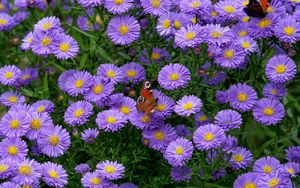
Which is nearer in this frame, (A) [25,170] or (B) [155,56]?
(A) [25,170]

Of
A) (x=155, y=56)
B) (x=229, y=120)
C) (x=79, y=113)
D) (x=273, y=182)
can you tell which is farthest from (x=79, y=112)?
(x=273, y=182)

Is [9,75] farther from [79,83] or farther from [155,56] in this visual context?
[155,56]

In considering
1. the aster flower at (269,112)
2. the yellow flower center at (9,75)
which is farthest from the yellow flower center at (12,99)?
the aster flower at (269,112)

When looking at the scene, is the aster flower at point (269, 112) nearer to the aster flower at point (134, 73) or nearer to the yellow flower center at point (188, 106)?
the yellow flower center at point (188, 106)

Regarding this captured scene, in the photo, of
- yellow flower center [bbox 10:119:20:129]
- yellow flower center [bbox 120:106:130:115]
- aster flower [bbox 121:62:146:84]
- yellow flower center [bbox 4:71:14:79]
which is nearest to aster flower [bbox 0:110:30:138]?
yellow flower center [bbox 10:119:20:129]

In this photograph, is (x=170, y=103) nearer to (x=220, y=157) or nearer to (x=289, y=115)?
(x=220, y=157)

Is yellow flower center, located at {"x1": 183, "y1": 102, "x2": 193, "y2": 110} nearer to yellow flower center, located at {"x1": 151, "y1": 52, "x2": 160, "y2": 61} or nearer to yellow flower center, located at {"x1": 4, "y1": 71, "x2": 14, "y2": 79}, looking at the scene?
yellow flower center, located at {"x1": 151, "y1": 52, "x2": 160, "y2": 61}
